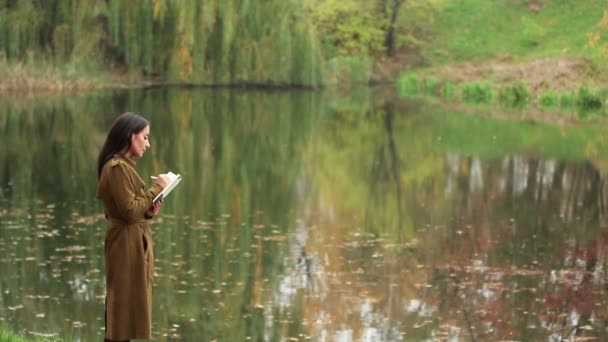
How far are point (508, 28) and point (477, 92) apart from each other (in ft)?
52.4

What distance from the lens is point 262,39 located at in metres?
42.3

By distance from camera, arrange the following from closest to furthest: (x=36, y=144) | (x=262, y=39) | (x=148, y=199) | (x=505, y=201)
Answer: (x=148, y=199)
(x=505, y=201)
(x=36, y=144)
(x=262, y=39)

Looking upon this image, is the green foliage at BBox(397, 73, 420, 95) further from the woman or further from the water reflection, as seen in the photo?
the woman

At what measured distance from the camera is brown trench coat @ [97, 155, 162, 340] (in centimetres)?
626

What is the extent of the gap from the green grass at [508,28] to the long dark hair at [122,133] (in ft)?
164

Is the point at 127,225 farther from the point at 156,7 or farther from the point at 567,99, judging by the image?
the point at 567,99

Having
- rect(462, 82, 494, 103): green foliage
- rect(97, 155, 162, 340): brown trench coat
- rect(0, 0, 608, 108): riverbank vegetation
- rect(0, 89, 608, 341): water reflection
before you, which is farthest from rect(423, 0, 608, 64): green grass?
rect(97, 155, 162, 340): brown trench coat

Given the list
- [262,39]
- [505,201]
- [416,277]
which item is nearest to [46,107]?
[262,39]

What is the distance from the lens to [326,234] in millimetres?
15484

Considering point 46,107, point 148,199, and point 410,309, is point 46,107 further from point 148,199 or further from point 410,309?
point 148,199

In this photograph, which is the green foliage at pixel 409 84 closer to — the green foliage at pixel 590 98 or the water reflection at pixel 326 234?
the green foliage at pixel 590 98

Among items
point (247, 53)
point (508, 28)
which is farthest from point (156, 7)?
point (508, 28)

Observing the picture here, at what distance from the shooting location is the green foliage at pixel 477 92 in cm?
4537

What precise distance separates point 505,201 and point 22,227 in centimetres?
Result: 793
